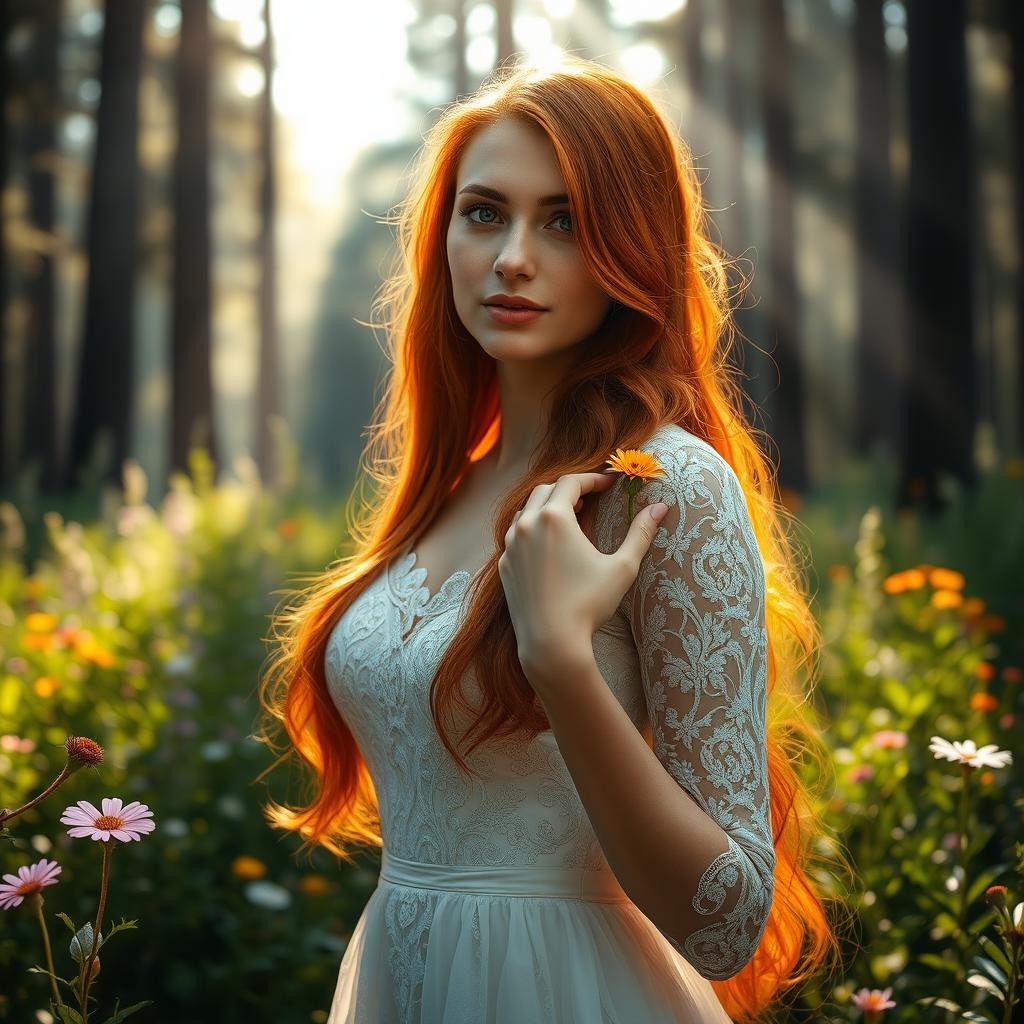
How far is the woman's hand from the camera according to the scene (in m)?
1.45

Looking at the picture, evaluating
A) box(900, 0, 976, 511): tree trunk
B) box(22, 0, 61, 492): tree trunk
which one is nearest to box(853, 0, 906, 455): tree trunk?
box(900, 0, 976, 511): tree trunk

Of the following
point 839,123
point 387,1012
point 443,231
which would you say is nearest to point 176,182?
point 443,231

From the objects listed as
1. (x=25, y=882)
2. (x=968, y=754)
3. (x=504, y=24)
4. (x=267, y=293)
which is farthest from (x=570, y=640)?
(x=504, y=24)

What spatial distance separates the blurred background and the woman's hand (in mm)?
797

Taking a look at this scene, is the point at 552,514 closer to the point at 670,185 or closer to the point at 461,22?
the point at 670,185

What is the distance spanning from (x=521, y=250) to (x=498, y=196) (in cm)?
13

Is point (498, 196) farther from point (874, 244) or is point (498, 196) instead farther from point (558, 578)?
point (874, 244)

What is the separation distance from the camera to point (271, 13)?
15.4 m

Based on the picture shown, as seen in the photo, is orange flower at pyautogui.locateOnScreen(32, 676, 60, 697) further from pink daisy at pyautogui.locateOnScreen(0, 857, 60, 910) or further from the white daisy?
the white daisy

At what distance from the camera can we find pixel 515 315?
1870 mm

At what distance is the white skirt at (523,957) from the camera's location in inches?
65.2

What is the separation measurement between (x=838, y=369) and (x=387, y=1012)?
26.0 metres

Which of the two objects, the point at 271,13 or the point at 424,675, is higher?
the point at 271,13

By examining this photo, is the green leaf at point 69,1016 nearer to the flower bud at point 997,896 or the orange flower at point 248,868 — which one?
the flower bud at point 997,896
